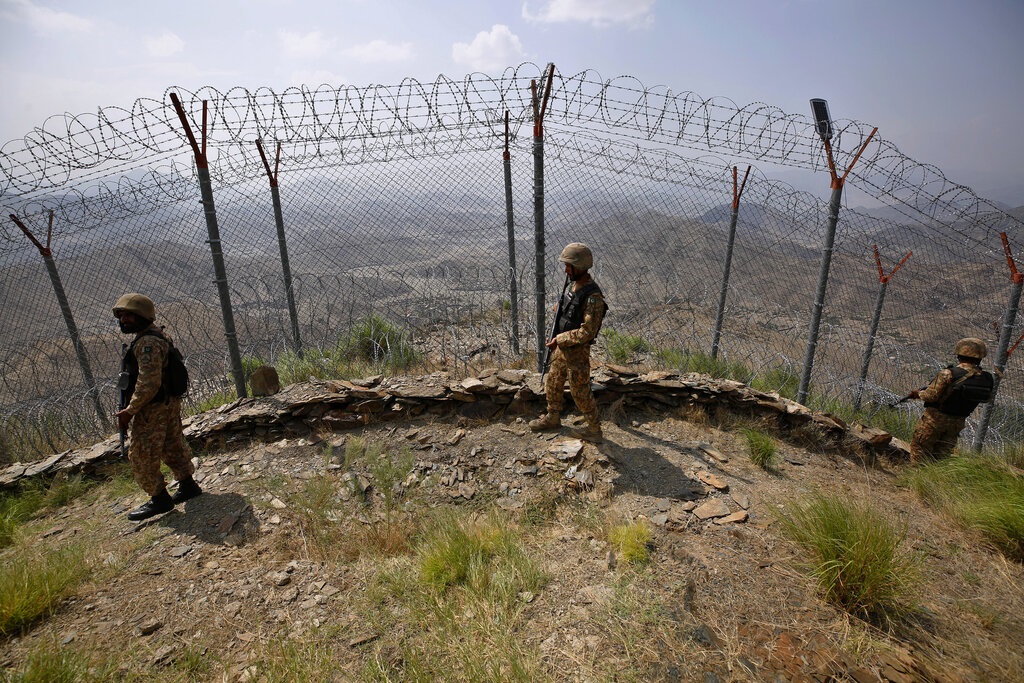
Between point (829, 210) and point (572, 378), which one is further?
point (829, 210)

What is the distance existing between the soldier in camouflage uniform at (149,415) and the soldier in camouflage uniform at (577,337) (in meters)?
2.88

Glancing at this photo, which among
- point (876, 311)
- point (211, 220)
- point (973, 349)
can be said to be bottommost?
point (876, 311)

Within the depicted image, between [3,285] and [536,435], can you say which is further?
[3,285]

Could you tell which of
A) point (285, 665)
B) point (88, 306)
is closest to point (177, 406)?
point (285, 665)

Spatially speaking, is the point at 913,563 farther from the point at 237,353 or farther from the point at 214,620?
the point at 237,353

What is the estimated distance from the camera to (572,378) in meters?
3.94

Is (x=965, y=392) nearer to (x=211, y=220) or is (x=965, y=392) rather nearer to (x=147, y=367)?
(x=147, y=367)

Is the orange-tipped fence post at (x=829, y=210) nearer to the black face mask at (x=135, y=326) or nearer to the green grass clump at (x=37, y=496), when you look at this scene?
the black face mask at (x=135, y=326)

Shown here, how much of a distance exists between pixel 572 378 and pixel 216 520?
2845 mm

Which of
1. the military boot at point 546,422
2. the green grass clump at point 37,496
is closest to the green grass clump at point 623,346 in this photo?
the military boot at point 546,422

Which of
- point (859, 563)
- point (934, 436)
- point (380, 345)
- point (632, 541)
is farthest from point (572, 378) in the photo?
point (380, 345)

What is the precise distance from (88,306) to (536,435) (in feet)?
18.9

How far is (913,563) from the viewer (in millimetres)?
2629

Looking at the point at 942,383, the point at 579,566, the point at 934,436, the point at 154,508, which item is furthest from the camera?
the point at 934,436
